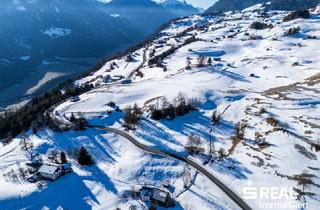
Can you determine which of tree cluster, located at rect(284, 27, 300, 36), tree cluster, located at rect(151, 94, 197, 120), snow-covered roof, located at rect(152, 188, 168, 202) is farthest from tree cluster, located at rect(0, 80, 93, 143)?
tree cluster, located at rect(284, 27, 300, 36)

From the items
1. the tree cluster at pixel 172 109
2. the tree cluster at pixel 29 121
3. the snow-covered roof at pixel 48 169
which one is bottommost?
the tree cluster at pixel 29 121

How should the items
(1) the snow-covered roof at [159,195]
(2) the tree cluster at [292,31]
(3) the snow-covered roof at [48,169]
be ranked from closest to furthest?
1. (1) the snow-covered roof at [159,195]
2. (3) the snow-covered roof at [48,169]
3. (2) the tree cluster at [292,31]

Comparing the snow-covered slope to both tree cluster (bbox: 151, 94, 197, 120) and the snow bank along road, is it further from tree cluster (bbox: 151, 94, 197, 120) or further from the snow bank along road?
tree cluster (bbox: 151, 94, 197, 120)

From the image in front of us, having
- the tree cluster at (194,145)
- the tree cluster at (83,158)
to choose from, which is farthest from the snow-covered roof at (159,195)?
the tree cluster at (83,158)

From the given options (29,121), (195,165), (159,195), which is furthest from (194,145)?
(29,121)

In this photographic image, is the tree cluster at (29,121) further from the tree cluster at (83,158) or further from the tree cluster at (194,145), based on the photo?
the tree cluster at (194,145)

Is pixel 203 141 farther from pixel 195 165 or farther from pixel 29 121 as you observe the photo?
pixel 29 121

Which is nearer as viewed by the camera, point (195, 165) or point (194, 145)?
point (195, 165)
